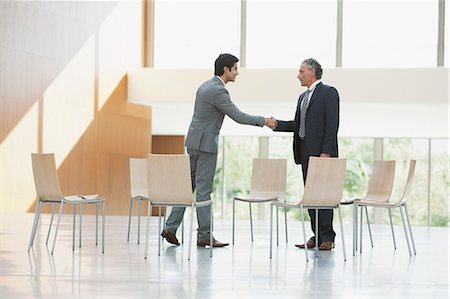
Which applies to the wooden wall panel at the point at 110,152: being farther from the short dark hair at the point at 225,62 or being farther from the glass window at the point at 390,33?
the short dark hair at the point at 225,62

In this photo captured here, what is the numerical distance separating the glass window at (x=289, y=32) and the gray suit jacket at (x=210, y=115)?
328 inches

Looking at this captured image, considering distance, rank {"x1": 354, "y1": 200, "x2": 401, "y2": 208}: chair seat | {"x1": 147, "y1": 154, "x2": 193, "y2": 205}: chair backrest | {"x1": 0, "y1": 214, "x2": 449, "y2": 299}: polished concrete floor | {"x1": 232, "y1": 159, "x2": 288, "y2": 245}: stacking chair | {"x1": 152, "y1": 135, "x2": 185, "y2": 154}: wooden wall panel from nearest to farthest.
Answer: {"x1": 0, "y1": 214, "x2": 449, "y2": 299}: polished concrete floor < {"x1": 147, "y1": 154, "x2": 193, "y2": 205}: chair backrest < {"x1": 354, "y1": 200, "x2": 401, "y2": 208}: chair seat < {"x1": 232, "y1": 159, "x2": 288, "y2": 245}: stacking chair < {"x1": 152, "y1": 135, "x2": 185, "y2": 154}: wooden wall panel

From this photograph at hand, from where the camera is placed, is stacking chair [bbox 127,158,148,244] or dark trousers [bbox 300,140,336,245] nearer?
dark trousers [bbox 300,140,336,245]

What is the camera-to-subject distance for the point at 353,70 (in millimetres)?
13477

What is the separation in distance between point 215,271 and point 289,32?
10440 millimetres

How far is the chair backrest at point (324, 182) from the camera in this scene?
18.9ft

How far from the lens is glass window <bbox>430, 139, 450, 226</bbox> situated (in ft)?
61.3

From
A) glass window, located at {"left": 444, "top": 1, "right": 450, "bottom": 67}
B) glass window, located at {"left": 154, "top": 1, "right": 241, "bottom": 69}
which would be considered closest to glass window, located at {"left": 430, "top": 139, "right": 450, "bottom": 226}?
glass window, located at {"left": 444, "top": 1, "right": 450, "bottom": 67}

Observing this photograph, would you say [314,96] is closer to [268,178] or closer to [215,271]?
[268,178]

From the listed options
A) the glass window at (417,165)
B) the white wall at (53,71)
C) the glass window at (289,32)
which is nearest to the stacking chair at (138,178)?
the white wall at (53,71)

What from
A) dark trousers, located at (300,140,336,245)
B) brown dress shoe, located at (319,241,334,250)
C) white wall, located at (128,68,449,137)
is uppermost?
white wall, located at (128,68,449,137)

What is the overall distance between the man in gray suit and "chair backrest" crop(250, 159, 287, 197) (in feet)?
4.02

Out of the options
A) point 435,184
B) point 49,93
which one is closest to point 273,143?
point 435,184

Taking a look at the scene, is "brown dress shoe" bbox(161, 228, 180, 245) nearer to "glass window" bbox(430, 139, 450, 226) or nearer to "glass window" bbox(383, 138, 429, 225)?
"glass window" bbox(383, 138, 429, 225)
